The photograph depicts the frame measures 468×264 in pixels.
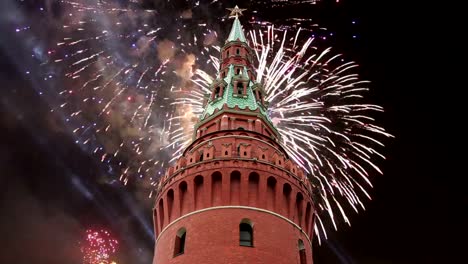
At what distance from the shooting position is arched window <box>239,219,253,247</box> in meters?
24.3

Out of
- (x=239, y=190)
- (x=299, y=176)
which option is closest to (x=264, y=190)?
(x=239, y=190)

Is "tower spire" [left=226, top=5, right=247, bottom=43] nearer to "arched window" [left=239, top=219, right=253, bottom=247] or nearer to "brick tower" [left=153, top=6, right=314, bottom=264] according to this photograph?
"brick tower" [left=153, top=6, right=314, bottom=264]

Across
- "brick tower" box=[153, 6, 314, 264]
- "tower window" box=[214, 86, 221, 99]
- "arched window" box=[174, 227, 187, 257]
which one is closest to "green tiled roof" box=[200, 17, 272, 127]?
"tower window" box=[214, 86, 221, 99]

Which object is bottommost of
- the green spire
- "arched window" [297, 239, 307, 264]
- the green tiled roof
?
"arched window" [297, 239, 307, 264]

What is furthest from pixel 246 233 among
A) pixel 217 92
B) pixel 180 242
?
pixel 217 92

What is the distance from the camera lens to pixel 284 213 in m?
25.7

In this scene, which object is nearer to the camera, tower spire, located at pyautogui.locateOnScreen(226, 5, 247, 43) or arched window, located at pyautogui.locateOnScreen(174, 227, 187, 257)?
arched window, located at pyautogui.locateOnScreen(174, 227, 187, 257)

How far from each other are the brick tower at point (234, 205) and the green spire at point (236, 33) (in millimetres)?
11324

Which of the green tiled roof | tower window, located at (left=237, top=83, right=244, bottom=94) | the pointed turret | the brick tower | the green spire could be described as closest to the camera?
the brick tower

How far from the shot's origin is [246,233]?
24.8 metres

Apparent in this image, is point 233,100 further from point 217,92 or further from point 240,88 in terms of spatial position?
point 217,92

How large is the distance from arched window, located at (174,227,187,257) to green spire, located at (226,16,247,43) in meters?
18.2

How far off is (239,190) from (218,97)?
957cm

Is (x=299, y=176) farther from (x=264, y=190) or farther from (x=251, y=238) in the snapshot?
(x=251, y=238)
